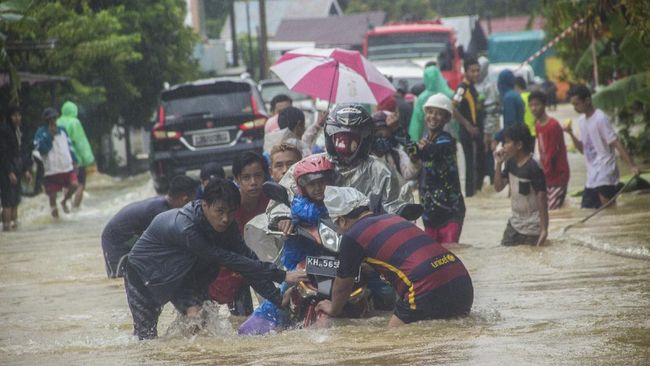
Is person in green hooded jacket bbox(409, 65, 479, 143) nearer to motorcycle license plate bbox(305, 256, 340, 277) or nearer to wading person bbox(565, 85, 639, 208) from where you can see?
wading person bbox(565, 85, 639, 208)

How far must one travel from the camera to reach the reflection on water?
24.0 ft

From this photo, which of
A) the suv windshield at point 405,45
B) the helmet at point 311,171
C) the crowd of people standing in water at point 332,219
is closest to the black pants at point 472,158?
the crowd of people standing in water at point 332,219

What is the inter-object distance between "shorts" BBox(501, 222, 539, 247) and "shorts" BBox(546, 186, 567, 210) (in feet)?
9.39

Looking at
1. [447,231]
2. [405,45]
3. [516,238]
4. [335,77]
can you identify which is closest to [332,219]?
[447,231]

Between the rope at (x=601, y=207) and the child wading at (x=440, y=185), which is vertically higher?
the child wading at (x=440, y=185)

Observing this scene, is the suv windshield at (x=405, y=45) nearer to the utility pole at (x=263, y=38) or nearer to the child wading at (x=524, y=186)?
the utility pole at (x=263, y=38)

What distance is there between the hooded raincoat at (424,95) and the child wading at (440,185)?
4714mm

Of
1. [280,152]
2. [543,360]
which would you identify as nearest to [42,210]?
[280,152]

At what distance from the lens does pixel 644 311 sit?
8.42 metres

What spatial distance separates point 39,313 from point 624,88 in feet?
25.4

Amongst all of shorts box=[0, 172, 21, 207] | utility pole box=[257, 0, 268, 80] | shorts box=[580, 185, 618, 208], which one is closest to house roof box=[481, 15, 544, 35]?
utility pole box=[257, 0, 268, 80]

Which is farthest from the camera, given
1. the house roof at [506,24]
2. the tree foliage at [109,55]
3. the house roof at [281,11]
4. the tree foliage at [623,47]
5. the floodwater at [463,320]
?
the house roof at [506,24]

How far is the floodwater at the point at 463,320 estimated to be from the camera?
731 cm

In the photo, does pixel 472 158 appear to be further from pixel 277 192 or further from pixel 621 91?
pixel 277 192
